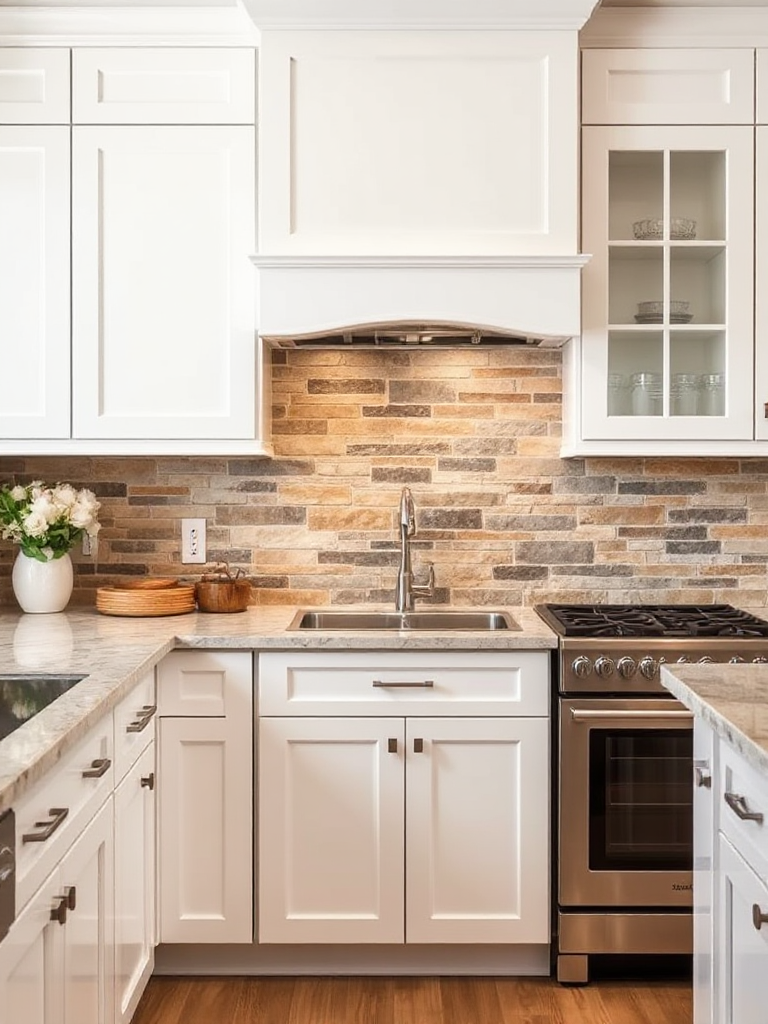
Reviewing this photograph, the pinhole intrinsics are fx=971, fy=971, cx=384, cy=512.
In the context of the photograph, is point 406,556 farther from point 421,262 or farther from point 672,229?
point 672,229

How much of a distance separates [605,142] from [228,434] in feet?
4.39

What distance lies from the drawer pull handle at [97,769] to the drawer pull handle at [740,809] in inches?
43.6

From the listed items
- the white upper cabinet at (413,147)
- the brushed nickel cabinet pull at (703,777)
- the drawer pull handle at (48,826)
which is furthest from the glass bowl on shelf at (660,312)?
the drawer pull handle at (48,826)

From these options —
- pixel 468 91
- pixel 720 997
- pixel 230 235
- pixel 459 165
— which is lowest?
pixel 720 997

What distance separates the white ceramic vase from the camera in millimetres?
2857

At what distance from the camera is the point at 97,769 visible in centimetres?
180

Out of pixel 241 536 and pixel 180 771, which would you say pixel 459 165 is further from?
pixel 180 771

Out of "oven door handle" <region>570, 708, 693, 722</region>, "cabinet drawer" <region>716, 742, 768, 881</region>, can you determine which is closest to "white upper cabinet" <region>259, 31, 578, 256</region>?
"oven door handle" <region>570, 708, 693, 722</region>

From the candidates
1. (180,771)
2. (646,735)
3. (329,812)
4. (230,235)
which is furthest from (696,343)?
(180,771)

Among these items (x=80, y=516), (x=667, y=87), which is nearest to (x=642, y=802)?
(x=80, y=516)

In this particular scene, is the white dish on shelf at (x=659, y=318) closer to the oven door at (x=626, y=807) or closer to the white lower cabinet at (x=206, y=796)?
the oven door at (x=626, y=807)

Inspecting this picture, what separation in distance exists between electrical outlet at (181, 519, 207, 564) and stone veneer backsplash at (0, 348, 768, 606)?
2cm

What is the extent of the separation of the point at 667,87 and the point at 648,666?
1.61 m

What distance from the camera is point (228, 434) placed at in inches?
108
